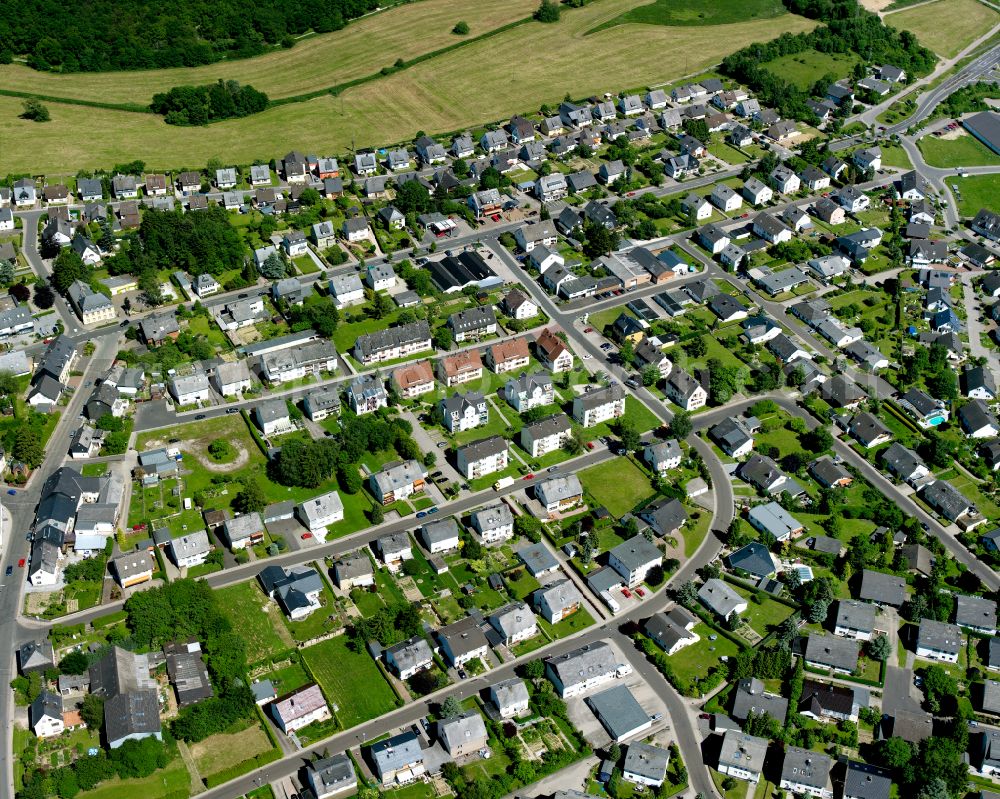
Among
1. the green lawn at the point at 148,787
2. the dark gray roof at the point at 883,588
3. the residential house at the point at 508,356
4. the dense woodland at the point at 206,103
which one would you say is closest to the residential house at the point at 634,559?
the dark gray roof at the point at 883,588

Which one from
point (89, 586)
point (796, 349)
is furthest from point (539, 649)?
point (796, 349)

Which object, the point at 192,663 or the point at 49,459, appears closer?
the point at 192,663

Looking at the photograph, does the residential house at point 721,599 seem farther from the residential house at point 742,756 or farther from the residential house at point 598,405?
the residential house at point 598,405

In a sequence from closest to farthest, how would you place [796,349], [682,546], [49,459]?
[682,546] → [49,459] → [796,349]

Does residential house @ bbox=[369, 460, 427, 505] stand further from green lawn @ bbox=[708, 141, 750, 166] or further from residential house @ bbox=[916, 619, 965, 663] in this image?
green lawn @ bbox=[708, 141, 750, 166]

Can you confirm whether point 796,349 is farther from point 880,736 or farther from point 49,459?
point 49,459
